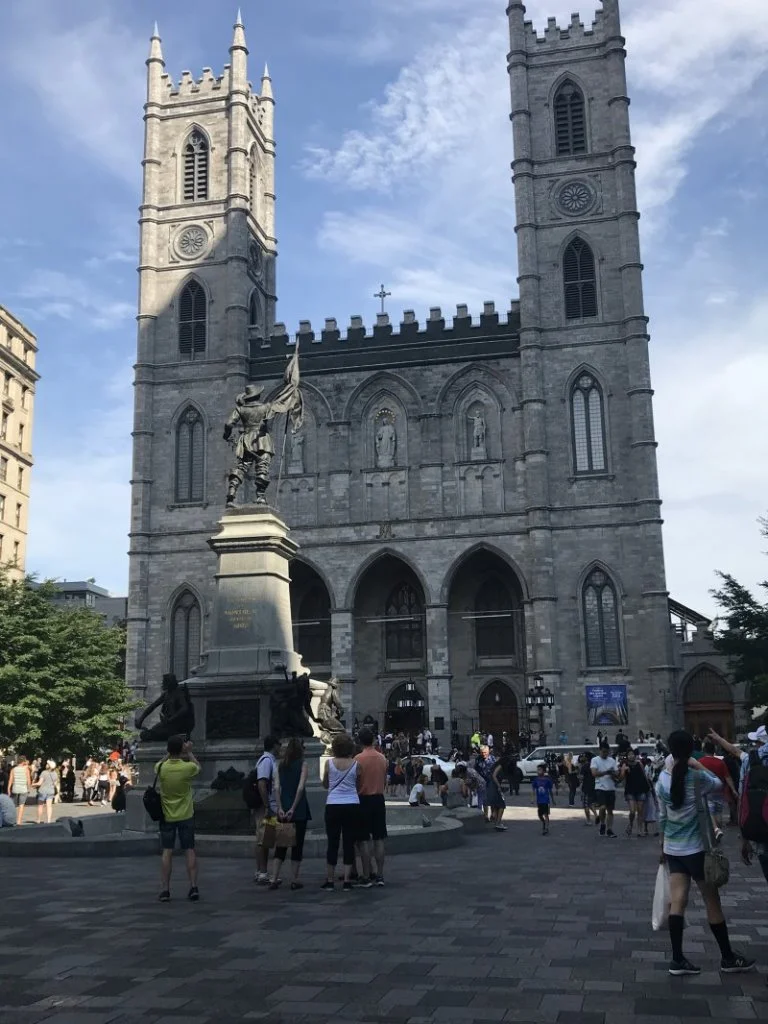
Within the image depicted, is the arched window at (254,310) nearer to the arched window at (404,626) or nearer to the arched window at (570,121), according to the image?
the arched window at (404,626)

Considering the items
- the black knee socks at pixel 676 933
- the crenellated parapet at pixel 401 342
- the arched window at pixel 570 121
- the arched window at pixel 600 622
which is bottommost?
the black knee socks at pixel 676 933

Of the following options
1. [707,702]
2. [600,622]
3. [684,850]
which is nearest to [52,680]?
[600,622]

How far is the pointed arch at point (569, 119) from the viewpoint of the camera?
48906mm

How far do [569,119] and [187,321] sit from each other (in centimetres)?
2027

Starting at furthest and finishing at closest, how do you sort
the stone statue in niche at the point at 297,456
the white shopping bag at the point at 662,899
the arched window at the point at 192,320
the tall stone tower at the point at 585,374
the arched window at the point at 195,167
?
the arched window at the point at 195,167, the arched window at the point at 192,320, the stone statue in niche at the point at 297,456, the tall stone tower at the point at 585,374, the white shopping bag at the point at 662,899

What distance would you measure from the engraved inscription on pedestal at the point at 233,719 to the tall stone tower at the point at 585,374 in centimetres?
2813

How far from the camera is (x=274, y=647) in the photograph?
53.9ft

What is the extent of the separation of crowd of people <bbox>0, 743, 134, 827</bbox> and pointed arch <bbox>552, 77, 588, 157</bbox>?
1299 inches

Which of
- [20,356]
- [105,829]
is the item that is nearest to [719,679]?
[105,829]

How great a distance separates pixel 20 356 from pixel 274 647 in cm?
4277

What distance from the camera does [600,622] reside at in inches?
1700

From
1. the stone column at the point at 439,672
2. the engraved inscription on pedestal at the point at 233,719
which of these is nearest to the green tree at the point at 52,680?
the engraved inscription on pedestal at the point at 233,719

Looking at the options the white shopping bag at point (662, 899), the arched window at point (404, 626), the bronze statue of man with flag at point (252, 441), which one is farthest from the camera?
the arched window at point (404, 626)

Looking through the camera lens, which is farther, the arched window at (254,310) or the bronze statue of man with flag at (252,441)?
the arched window at (254,310)
